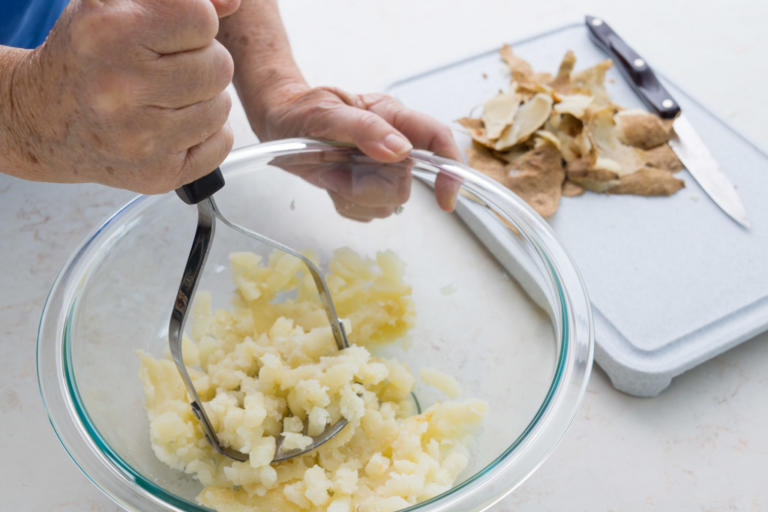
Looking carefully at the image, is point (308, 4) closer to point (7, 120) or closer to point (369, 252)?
point (369, 252)

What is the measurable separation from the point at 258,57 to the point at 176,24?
2.19 ft

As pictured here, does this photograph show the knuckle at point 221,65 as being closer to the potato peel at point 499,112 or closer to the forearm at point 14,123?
the forearm at point 14,123

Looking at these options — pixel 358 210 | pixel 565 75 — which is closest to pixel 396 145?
pixel 358 210

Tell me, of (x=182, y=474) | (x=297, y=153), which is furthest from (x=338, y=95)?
(x=182, y=474)

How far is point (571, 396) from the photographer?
75cm

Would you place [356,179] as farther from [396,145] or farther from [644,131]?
[644,131]

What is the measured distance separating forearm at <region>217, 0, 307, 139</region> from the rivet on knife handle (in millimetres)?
674

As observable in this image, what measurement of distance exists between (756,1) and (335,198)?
1.27 m

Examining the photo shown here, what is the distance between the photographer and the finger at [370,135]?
96 centimetres

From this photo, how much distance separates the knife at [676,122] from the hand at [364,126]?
0.46 m

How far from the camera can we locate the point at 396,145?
0.96 m

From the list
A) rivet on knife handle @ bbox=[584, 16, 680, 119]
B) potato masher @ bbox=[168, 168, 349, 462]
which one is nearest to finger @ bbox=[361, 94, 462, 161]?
potato masher @ bbox=[168, 168, 349, 462]

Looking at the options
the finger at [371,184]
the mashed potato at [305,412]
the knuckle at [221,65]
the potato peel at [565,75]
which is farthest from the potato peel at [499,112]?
the knuckle at [221,65]

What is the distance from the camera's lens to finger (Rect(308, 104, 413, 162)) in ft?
3.15
